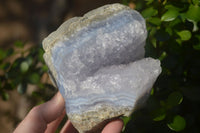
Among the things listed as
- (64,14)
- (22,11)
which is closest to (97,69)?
(64,14)

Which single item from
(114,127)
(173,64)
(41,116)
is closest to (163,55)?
(173,64)

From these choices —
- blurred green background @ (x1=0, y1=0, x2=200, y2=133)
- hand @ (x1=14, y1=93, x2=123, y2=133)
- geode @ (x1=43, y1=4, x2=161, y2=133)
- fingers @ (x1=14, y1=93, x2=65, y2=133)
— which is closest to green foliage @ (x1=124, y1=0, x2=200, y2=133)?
blurred green background @ (x1=0, y1=0, x2=200, y2=133)

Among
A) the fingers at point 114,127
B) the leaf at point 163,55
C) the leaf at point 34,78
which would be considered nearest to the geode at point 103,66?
the fingers at point 114,127

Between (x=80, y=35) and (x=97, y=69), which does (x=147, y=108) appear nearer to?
(x=97, y=69)

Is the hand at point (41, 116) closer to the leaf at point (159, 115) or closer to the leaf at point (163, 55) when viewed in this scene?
the leaf at point (159, 115)

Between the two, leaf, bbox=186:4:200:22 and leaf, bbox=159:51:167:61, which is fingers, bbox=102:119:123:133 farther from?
leaf, bbox=186:4:200:22
